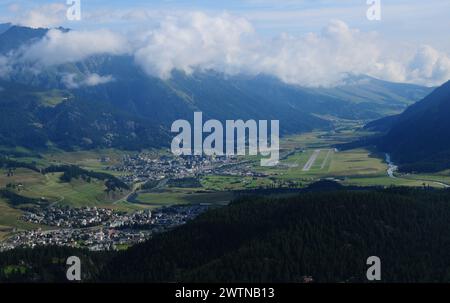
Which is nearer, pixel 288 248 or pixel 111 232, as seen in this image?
pixel 288 248

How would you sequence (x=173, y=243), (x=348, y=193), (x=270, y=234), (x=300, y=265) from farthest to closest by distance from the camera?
1. (x=348, y=193)
2. (x=173, y=243)
3. (x=270, y=234)
4. (x=300, y=265)

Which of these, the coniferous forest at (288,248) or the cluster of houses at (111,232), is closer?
the coniferous forest at (288,248)

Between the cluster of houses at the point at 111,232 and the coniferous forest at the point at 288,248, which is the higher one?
the cluster of houses at the point at 111,232

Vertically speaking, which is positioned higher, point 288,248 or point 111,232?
point 111,232

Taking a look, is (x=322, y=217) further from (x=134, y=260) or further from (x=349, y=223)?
(x=134, y=260)

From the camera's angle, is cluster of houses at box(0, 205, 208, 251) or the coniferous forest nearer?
the coniferous forest

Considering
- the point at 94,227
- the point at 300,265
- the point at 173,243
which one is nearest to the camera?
the point at 300,265

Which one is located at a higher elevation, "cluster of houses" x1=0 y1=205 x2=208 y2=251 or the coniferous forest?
"cluster of houses" x1=0 y1=205 x2=208 y2=251

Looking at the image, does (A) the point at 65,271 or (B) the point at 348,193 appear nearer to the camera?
(A) the point at 65,271

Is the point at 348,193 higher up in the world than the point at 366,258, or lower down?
higher up
